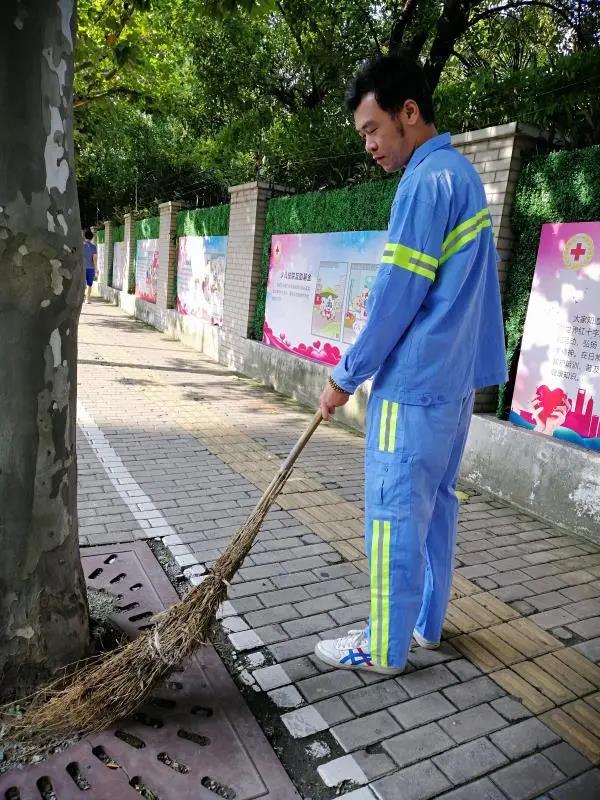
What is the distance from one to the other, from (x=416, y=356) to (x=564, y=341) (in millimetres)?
2775

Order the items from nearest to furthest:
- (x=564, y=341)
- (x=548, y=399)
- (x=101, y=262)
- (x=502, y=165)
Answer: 1. (x=564, y=341)
2. (x=548, y=399)
3. (x=502, y=165)
4. (x=101, y=262)

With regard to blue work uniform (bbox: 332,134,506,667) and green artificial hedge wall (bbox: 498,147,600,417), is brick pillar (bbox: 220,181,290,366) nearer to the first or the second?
green artificial hedge wall (bbox: 498,147,600,417)

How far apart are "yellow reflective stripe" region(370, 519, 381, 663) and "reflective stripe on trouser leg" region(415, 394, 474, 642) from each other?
0.36 m

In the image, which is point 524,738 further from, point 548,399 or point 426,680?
point 548,399

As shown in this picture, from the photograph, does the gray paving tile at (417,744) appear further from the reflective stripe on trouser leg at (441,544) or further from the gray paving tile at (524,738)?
the reflective stripe on trouser leg at (441,544)

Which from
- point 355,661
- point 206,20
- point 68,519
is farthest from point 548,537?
point 206,20

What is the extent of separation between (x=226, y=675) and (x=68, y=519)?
0.89m

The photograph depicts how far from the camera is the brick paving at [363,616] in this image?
207cm

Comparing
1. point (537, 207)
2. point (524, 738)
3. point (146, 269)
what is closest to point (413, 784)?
point (524, 738)

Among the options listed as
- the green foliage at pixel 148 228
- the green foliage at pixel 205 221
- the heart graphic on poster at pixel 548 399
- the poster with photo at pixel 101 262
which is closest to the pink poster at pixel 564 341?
the heart graphic on poster at pixel 548 399

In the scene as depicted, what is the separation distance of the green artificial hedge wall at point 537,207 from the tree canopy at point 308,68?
0.47 meters

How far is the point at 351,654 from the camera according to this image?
247 centimetres

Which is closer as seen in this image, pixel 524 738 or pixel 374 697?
pixel 524 738

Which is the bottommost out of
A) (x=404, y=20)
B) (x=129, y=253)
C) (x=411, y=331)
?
(x=411, y=331)
